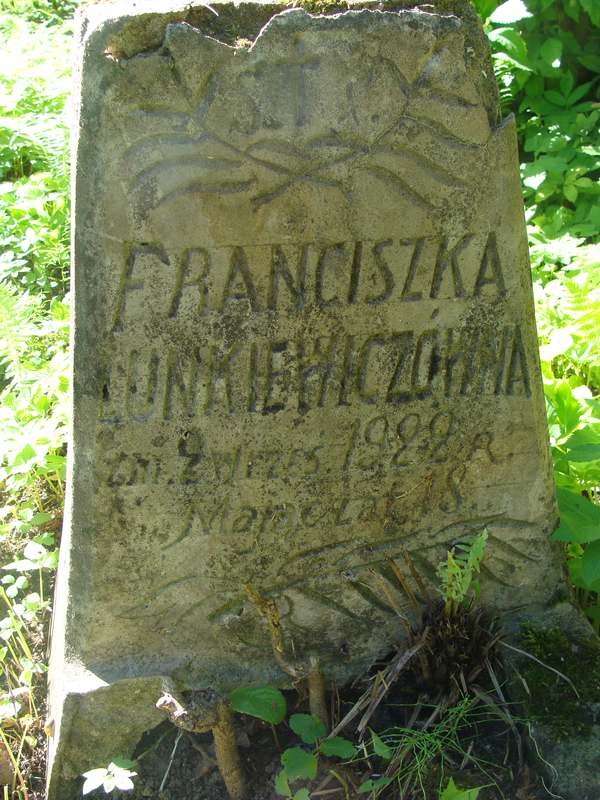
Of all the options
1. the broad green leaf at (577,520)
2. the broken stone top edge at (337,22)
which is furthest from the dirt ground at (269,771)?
the broken stone top edge at (337,22)

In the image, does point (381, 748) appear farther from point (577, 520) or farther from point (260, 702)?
point (577, 520)

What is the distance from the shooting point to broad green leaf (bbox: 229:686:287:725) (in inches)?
80.7

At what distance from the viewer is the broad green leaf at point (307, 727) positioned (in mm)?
2131

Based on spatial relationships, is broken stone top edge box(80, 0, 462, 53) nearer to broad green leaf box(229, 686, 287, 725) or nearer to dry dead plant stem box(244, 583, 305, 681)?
dry dead plant stem box(244, 583, 305, 681)

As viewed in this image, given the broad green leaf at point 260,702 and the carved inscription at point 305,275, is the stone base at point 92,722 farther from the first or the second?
the carved inscription at point 305,275

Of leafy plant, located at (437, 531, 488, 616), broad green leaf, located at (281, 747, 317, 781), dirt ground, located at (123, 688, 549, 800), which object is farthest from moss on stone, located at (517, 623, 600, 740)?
broad green leaf, located at (281, 747, 317, 781)

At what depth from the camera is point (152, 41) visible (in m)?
1.70

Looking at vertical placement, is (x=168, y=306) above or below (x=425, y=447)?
above

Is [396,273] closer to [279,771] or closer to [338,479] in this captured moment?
[338,479]

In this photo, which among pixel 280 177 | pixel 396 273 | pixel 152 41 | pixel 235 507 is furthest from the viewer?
pixel 235 507

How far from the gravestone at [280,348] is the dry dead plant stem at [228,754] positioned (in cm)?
19

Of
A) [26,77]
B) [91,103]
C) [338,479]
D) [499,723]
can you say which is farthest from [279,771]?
[26,77]

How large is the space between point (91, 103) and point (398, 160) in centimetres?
59

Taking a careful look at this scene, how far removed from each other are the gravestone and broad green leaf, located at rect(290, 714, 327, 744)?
0.56 feet
